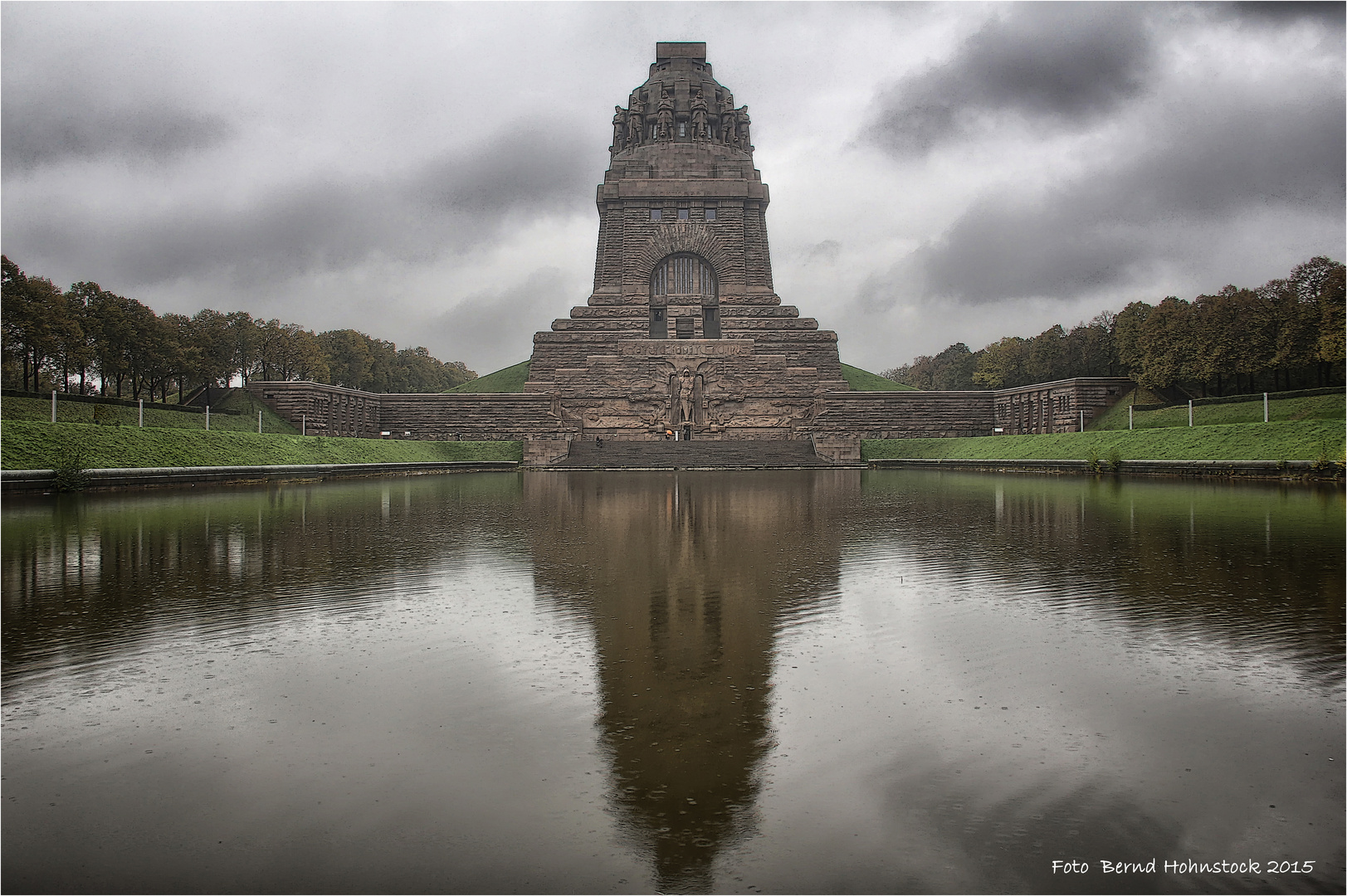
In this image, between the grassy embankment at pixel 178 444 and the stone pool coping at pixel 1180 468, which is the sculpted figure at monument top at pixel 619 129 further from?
the stone pool coping at pixel 1180 468

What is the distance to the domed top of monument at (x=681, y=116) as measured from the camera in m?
62.9

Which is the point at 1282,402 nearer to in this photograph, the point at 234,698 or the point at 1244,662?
the point at 1244,662

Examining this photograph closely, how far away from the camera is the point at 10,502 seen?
15.5 meters

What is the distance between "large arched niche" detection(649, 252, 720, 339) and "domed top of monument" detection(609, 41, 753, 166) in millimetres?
7303

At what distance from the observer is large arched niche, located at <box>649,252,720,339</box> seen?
198ft

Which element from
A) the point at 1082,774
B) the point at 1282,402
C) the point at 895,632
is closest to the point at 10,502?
the point at 895,632

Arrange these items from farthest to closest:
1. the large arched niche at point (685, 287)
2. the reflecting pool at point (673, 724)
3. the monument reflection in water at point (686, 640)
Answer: the large arched niche at point (685, 287) < the monument reflection in water at point (686, 640) < the reflecting pool at point (673, 724)

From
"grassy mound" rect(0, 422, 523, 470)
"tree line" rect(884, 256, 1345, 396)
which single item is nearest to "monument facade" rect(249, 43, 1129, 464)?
"tree line" rect(884, 256, 1345, 396)

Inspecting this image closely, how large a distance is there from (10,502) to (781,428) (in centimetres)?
4087

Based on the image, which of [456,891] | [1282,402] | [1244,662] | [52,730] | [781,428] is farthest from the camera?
[781,428]

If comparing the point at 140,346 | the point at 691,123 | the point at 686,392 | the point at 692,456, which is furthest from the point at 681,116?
the point at 140,346

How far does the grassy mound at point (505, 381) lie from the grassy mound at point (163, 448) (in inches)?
1169

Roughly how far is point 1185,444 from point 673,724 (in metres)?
29.4

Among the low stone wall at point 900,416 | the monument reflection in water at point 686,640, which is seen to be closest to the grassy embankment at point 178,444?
the monument reflection in water at point 686,640
